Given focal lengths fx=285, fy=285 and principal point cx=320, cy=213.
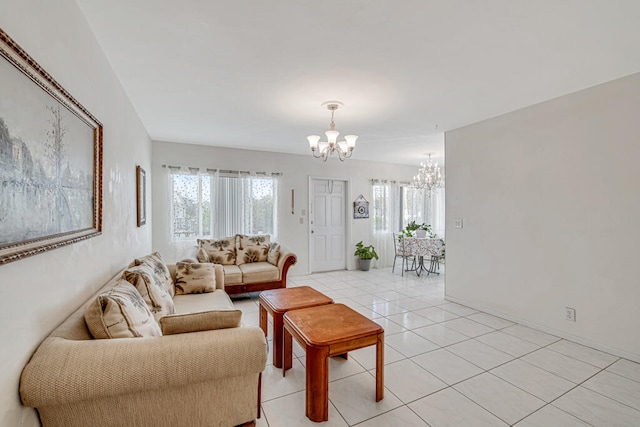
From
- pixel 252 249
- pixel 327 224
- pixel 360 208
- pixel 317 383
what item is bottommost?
pixel 317 383

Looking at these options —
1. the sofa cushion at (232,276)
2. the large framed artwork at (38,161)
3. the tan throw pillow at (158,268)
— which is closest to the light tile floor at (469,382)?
the sofa cushion at (232,276)

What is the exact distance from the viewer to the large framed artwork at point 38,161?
3.16 ft

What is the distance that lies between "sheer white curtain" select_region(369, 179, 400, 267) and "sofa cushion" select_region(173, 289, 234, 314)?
13.9 ft

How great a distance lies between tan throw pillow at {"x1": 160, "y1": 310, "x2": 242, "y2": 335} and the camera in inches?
57.5

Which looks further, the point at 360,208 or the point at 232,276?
the point at 360,208

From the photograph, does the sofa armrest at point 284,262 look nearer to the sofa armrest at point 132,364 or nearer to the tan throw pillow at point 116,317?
the tan throw pillow at point 116,317

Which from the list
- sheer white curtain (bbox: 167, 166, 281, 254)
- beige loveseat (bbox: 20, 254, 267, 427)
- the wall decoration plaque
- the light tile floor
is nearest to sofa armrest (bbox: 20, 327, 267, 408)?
beige loveseat (bbox: 20, 254, 267, 427)

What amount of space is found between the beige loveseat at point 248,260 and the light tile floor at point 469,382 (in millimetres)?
849

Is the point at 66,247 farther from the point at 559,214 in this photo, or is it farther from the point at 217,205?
the point at 559,214

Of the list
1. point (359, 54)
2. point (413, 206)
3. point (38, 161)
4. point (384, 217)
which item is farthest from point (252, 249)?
point (413, 206)

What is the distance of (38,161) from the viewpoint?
3.80 ft

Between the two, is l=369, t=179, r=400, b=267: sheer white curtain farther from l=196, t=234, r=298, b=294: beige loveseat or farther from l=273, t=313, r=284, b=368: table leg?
l=273, t=313, r=284, b=368: table leg

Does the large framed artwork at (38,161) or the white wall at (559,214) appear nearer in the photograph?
the large framed artwork at (38,161)

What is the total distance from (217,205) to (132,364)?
391 cm
